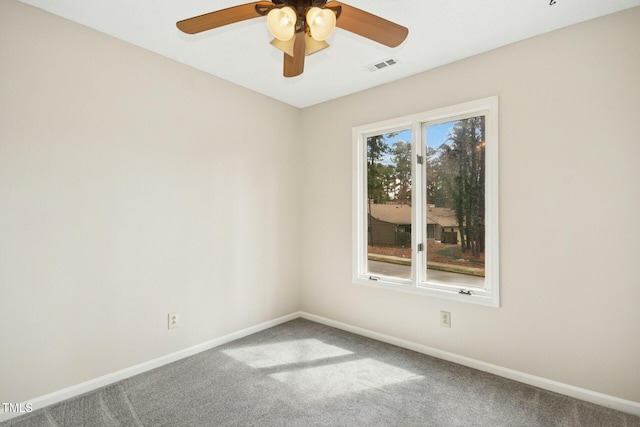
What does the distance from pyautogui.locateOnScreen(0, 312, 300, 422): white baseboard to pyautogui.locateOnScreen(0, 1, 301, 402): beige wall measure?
44mm

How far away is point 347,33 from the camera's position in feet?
7.66

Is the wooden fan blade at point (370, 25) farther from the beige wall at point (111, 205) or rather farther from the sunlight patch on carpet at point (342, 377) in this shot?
the sunlight patch on carpet at point (342, 377)

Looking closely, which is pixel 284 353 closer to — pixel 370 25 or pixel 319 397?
pixel 319 397

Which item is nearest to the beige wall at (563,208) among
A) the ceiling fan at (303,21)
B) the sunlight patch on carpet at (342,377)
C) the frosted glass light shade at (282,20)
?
the sunlight patch on carpet at (342,377)

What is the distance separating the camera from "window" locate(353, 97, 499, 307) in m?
2.64

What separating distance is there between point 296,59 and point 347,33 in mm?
753

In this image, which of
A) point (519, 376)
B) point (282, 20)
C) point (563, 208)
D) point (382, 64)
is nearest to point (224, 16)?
point (282, 20)

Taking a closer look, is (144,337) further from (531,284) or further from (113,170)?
(531,284)

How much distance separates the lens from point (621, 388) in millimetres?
2068

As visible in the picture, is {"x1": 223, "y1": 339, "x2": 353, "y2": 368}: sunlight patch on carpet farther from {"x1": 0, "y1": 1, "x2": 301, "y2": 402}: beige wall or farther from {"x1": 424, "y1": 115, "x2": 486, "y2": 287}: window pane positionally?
{"x1": 424, "y1": 115, "x2": 486, "y2": 287}: window pane

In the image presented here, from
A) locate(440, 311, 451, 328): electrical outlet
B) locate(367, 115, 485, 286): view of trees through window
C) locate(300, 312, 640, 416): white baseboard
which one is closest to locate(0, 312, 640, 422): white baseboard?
locate(300, 312, 640, 416): white baseboard

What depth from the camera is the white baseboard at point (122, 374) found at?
205 cm

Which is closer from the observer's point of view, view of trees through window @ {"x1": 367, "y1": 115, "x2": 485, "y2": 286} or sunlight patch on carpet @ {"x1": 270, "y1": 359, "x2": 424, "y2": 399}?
sunlight patch on carpet @ {"x1": 270, "y1": 359, "x2": 424, "y2": 399}

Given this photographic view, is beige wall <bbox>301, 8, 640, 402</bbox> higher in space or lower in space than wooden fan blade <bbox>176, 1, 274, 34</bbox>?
lower
